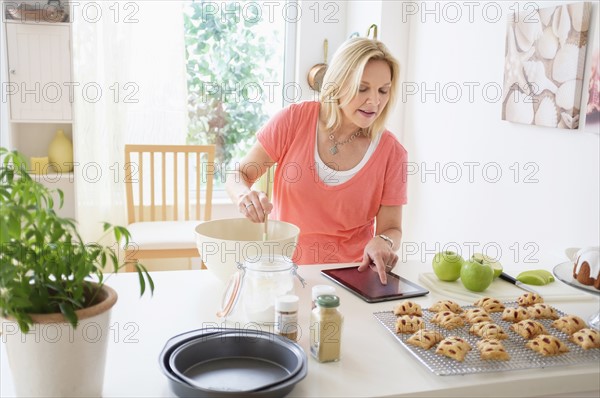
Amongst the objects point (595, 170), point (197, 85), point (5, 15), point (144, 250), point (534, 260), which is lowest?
point (144, 250)

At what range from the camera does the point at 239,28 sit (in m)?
3.83

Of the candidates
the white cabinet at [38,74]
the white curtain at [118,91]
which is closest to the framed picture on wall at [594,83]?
the white curtain at [118,91]

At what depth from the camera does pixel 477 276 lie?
1.50 m

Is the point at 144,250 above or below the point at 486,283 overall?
below

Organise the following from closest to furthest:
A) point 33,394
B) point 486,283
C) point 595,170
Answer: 1. point 33,394
2. point 486,283
3. point 595,170

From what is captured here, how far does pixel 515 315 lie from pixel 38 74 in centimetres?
281

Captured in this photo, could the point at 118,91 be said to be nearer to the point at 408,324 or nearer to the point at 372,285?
the point at 372,285

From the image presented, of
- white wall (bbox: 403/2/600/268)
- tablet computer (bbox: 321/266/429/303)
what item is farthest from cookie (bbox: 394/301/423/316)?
white wall (bbox: 403/2/600/268)

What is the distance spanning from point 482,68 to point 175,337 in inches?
73.9

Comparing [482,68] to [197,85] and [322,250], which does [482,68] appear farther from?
[197,85]

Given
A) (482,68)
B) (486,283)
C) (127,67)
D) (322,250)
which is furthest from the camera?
(127,67)

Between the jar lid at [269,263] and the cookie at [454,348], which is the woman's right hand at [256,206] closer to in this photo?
the jar lid at [269,263]

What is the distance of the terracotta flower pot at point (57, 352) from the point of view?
0.87 m

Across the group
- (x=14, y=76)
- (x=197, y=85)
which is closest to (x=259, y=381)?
(x=14, y=76)
